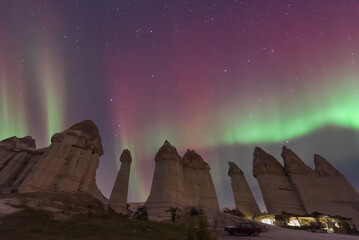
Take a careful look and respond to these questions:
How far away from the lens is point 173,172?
56.9m

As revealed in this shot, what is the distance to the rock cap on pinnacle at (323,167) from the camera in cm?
6431

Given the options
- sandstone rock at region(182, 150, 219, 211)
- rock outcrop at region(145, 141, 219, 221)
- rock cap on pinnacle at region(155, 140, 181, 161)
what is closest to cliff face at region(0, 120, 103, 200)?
rock outcrop at region(145, 141, 219, 221)

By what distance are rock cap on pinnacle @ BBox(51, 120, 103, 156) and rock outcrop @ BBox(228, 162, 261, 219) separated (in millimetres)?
47781

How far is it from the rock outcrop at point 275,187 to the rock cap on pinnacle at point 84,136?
51.5m

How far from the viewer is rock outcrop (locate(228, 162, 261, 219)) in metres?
61.9

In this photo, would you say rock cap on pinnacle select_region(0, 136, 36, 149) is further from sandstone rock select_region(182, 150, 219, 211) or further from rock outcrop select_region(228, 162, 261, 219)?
rock outcrop select_region(228, 162, 261, 219)

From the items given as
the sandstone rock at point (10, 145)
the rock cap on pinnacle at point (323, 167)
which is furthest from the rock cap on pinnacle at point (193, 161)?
the sandstone rock at point (10, 145)

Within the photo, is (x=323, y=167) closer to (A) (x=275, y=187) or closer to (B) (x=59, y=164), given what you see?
(A) (x=275, y=187)

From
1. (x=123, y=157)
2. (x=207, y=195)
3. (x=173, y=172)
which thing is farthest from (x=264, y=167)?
(x=123, y=157)

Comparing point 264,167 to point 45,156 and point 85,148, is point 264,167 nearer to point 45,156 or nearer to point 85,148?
point 85,148

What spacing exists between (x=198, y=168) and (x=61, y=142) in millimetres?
45869

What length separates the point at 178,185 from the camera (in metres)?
55.6

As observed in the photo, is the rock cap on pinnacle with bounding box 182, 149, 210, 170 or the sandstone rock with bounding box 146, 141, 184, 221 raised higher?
the rock cap on pinnacle with bounding box 182, 149, 210, 170

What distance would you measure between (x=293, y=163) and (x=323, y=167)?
9.76 m
